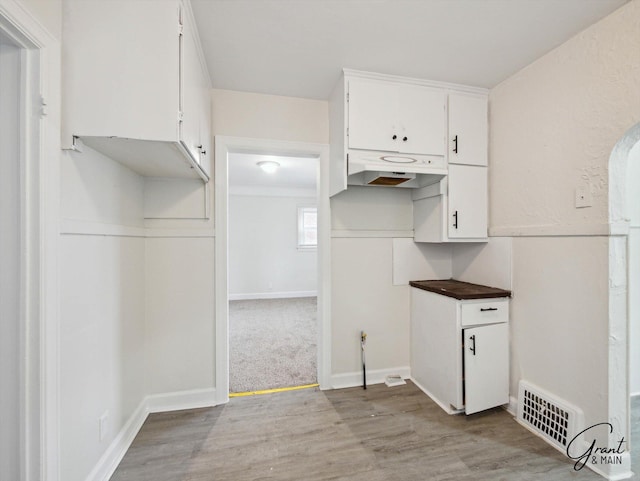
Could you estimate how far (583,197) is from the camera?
5.12ft

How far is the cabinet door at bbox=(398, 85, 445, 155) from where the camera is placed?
2.00 metres

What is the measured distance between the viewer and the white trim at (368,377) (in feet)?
7.59

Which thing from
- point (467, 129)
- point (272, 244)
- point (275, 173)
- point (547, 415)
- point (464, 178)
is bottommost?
point (547, 415)

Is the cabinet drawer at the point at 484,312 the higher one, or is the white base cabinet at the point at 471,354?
the cabinet drawer at the point at 484,312

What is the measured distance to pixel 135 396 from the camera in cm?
182

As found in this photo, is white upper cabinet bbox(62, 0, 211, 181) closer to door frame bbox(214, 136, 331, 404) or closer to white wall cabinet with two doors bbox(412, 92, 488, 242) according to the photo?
door frame bbox(214, 136, 331, 404)

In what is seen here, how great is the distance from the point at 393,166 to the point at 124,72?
157cm

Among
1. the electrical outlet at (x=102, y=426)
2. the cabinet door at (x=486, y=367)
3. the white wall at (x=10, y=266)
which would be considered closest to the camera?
the white wall at (x=10, y=266)

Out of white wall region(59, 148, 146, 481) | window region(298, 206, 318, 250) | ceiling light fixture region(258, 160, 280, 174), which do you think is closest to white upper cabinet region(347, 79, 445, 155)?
white wall region(59, 148, 146, 481)

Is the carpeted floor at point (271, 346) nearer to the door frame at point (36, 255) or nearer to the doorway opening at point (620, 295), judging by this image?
the door frame at point (36, 255)

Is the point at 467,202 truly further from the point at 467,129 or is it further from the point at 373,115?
the point at 373,115

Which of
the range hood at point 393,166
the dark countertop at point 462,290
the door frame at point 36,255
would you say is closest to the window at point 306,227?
the dark countertop at point 462,290

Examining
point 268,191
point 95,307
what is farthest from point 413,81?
point 268,191

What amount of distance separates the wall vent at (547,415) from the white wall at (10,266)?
262cm
